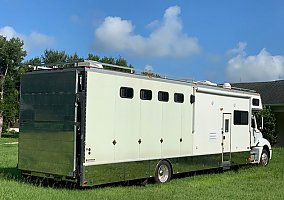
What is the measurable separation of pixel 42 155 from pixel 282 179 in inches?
300

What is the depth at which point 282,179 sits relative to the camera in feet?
47.3

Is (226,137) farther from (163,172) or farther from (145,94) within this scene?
(145,94)

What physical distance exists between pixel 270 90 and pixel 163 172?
2279cm

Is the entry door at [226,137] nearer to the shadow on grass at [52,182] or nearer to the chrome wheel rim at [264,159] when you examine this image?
the shadow on grass at [52,182]

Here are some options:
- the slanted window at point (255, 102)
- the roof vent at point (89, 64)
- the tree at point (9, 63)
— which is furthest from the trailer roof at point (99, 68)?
the tree at point (9, 63)

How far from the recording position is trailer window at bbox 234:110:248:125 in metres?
16.6

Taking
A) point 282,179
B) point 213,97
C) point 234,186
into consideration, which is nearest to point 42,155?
point 234,186

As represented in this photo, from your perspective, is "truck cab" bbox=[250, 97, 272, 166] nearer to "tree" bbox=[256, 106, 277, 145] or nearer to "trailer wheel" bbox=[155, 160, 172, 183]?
"trailer wheel" bbox=[155, 160, 172, 183]

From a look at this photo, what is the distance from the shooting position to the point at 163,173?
→ 1323 centimetres

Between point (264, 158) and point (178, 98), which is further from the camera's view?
point (264, 158)

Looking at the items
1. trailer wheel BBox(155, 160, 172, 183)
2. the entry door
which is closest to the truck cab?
the entry door

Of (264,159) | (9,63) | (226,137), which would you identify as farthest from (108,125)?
(9,63)

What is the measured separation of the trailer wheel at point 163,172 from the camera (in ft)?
42.5

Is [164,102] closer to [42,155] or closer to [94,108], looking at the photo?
[94,108]
